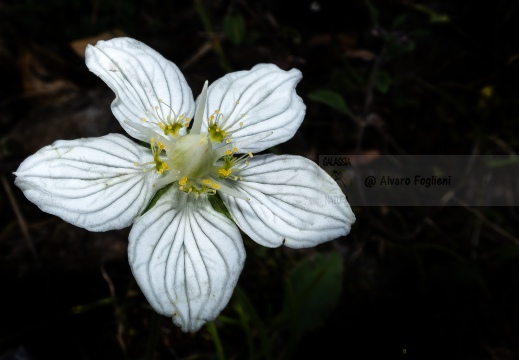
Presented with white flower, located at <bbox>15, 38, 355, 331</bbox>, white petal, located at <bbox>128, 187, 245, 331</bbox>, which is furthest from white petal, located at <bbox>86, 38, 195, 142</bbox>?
white petal, located at <bbox>128, 187, 245, 331</bbox>

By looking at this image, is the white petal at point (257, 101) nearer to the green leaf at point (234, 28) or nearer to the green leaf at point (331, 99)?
the green leaf at point (331, 99)

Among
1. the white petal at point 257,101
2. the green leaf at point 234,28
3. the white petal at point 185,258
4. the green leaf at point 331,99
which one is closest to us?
the white petal at point 185,258

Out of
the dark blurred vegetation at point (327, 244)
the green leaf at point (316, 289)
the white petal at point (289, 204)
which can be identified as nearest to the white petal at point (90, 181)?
the white petal at point (289, 204)

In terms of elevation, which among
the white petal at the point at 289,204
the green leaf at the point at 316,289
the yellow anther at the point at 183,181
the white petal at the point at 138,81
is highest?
the white petal at the point at 138,81

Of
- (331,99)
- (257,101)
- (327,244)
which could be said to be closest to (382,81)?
(331,99)

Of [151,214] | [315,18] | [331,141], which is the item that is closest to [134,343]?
[151,214]

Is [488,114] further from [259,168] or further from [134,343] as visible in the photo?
[134,343]

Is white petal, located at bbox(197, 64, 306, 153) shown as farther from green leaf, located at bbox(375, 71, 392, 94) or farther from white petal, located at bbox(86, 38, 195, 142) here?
green leaf, located at bbox(375, 71, 392, 94)

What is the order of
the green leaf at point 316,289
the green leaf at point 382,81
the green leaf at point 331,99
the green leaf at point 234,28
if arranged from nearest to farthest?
the green leaf at point 316,289 < the green leaf at point 331,99 < the green leaf at point 382,81 < the green leaf at point 234,28
